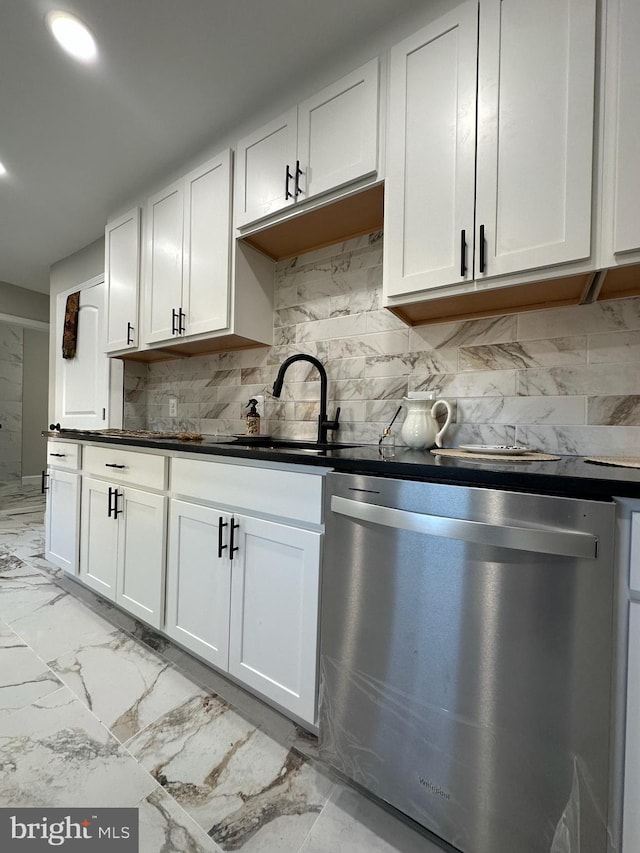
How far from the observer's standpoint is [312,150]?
154 cm

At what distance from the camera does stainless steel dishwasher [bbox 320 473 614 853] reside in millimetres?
733

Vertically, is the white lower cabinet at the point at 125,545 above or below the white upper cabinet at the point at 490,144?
below

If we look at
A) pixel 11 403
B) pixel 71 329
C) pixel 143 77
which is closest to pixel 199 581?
pixel 143 77

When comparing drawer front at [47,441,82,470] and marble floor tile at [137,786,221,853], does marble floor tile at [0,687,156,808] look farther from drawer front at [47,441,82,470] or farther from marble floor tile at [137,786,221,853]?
drawer front at [47,441,82,470]

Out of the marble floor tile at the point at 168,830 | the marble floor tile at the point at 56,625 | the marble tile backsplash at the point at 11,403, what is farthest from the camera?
the marble tile backsplash at the point at 11,403

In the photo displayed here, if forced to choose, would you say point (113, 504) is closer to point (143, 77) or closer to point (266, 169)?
point (266, 169)

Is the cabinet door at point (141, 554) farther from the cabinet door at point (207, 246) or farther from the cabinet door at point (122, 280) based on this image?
the cabinet door at point (122, 280)

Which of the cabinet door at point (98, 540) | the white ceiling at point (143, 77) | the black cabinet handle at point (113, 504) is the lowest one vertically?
the cabinet door at point (98, 540)

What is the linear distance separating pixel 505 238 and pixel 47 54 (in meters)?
2.04

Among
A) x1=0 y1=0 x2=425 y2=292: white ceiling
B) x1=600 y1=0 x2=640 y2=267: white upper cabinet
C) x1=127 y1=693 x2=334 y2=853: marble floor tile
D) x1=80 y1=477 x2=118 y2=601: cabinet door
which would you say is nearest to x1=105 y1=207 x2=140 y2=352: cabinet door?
x1=0 y1=0 x2=425 y2=292: white ceiling

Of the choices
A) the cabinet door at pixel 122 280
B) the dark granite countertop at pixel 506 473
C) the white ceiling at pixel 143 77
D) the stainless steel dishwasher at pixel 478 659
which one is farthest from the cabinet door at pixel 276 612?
the white ceiling at pixel 143 77

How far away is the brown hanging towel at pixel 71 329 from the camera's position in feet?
10.8

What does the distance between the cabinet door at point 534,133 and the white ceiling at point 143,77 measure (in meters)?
0.52

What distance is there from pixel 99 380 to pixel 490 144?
3.01 m
